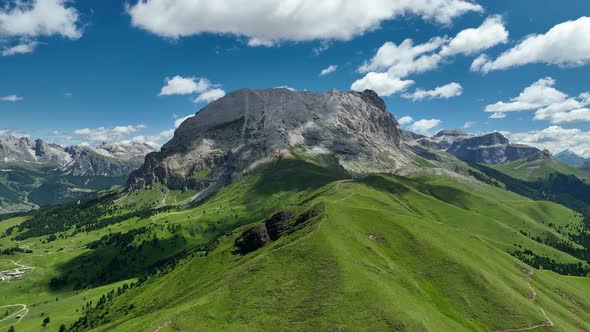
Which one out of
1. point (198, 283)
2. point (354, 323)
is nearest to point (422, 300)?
point (354, 323)

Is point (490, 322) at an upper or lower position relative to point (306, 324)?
lower

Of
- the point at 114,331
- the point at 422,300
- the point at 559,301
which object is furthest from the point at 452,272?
the point at 114,331

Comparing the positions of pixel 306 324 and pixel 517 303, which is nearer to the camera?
pixel 306 324

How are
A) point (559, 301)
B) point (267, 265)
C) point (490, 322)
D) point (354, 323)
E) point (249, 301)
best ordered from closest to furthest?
1. point (354, 323)
2. point (249, 301)
3. point (490, 322)
4. point (267, 265)
5. point (559, 301)

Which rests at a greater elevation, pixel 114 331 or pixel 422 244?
pixel 422 244

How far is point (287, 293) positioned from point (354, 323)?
92.9ft

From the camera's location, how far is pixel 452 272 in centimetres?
17338

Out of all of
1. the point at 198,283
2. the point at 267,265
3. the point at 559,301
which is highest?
the point at 267,265

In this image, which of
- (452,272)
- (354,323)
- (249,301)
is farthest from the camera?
(452,272)

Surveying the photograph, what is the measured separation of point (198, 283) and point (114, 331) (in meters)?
47.5

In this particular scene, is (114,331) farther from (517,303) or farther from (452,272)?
(517,303)

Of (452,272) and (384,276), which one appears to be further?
(452,272)

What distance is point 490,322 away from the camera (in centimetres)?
15062

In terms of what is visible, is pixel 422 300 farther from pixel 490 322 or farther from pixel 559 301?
pixel 559 301
